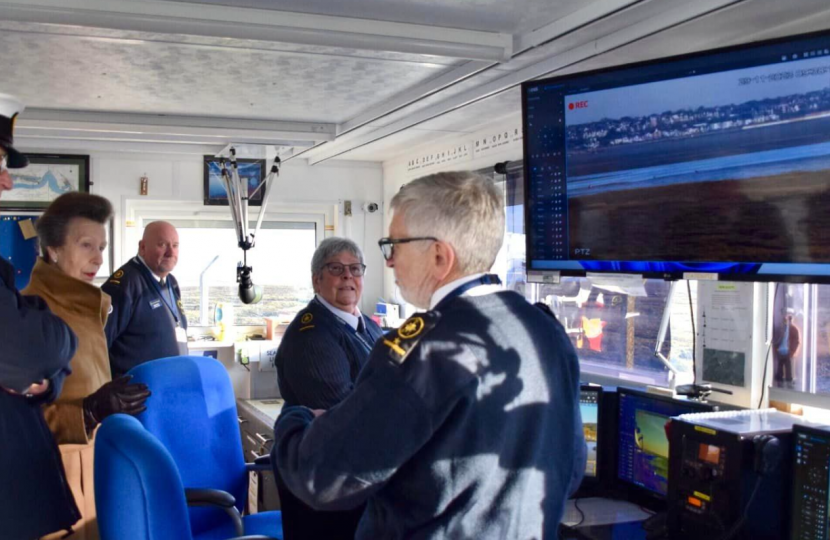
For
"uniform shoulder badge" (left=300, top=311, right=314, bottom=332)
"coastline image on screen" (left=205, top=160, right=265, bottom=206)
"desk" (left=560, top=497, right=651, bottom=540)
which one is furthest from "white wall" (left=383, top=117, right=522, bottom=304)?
"desk" (left=560, top=497, right=651, bottom=540)

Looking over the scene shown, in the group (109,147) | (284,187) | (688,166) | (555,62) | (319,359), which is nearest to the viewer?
(688,166)

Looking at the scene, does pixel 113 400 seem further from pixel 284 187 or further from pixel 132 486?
pixel 284 187

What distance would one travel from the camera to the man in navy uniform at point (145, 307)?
3.51m

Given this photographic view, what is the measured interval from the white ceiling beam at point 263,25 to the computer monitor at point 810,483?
5.70 feet

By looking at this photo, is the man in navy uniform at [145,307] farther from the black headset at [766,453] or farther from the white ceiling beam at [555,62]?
the black headset at [766,453]

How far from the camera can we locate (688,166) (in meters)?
2.05

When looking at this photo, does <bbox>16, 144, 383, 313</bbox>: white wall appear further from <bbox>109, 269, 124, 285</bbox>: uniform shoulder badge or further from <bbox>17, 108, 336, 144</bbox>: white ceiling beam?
<bbox>109, 269, 124, 285</bbox>: uniform shoulder badge

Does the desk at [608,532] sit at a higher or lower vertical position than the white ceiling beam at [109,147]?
lower

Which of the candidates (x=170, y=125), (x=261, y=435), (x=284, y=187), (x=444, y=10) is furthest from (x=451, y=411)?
(x=284, y=187)

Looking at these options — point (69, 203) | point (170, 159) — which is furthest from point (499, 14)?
point (170, 159)

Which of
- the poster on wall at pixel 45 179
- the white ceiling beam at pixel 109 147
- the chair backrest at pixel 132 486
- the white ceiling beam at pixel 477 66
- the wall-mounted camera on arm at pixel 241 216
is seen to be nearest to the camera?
the chair backrest at pixel 132 486

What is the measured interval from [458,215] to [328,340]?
3.77 ft

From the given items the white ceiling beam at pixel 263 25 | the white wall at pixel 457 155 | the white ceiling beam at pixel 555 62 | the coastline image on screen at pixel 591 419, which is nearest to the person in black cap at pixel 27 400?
the white ceiling beam at pixel 263 25

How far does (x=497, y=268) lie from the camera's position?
15.0 ft
